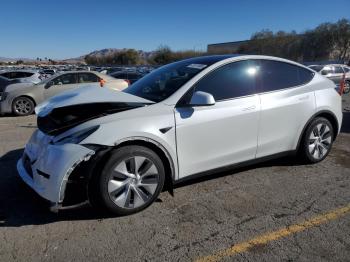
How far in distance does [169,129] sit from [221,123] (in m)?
0.66

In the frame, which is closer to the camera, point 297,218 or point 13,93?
point 297,218

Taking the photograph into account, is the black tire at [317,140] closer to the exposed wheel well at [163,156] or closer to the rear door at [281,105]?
the rear door at [281,105]

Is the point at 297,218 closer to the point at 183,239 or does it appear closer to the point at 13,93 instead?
the point at 183,239

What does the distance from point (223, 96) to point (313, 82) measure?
1655 mm

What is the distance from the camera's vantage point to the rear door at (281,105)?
14.5 ft

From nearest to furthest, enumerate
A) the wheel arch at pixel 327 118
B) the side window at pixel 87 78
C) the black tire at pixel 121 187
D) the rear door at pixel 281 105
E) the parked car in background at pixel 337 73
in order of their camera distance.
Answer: the black tire at pixel 121 187
the rear door at pixel 281 105
the wheel arch at pixel 327 118
the side window at pixel 87 78
the parked car in background at pixel 337 73

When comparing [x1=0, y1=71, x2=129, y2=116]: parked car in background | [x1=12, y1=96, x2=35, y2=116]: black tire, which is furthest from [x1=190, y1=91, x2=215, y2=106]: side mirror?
[x1=12, y1=96, x2=35, y2=116]: black tire

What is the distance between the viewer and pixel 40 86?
11.6 m

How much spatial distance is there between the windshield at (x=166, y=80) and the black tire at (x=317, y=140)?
1810 mm

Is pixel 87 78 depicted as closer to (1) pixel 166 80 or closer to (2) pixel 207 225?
(1) pixel 166 80

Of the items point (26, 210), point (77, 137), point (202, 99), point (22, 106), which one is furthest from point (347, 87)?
point (26, 210)

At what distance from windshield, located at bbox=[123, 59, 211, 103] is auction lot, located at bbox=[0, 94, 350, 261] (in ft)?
3.88

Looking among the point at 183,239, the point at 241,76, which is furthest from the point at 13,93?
the point at 183,239

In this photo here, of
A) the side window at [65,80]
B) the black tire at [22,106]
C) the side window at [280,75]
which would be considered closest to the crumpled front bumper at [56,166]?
the side window at [280,75]
